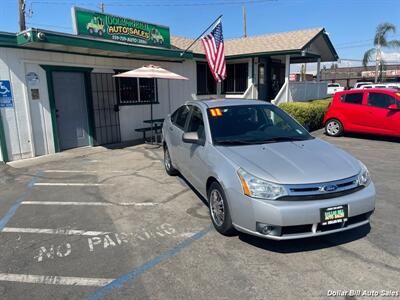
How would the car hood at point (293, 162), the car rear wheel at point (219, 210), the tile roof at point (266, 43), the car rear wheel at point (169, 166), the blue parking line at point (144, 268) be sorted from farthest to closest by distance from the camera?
the tile roof at point (266, 43) < the car rear wheel at point (169, 166) < the car rear wheel at point (219, 210) < the car hood at point (293, 162) < the blue parking line at point (144, 268)

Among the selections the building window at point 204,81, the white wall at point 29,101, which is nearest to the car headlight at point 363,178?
the white wall at point 29,101

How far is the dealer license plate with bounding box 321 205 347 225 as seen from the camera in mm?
3119

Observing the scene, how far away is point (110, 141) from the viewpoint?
1064 cm

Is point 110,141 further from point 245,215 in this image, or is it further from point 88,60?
point 245,215

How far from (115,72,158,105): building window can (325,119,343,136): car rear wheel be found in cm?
633

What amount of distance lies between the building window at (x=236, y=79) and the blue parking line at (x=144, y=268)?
1263cm

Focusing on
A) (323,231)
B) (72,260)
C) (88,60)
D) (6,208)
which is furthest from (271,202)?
(88,60)

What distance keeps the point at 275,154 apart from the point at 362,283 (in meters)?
1.59

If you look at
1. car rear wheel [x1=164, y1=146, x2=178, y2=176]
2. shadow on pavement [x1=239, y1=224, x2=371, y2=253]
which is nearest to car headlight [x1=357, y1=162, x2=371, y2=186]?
shadow on pavement [x1=239, y1=224, x2=371, y2=253]

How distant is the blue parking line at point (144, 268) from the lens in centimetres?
288

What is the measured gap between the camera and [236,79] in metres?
15.9

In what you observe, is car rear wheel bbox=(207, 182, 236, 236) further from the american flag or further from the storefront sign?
the american flag

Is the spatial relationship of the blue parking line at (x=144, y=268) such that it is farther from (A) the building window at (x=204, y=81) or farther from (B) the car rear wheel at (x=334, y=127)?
(A) the building window at (x=204, y=81)

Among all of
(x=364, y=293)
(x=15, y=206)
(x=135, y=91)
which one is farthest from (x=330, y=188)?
(x=135, y=91)
